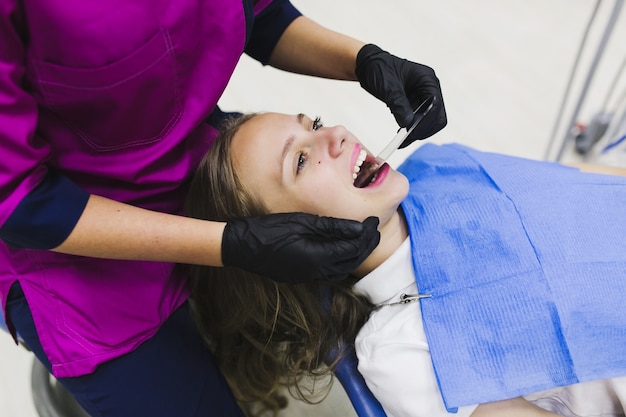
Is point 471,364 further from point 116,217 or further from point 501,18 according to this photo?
point 501,18

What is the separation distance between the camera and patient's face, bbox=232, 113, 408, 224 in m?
0.99

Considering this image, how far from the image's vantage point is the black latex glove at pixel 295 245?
2.85ft

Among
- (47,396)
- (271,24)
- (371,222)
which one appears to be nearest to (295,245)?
(371,222)

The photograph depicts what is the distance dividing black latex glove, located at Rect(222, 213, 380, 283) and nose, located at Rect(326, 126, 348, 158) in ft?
0.56

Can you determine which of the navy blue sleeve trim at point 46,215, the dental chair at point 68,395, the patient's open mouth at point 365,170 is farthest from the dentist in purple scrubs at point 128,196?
the dental chair at point 68,395

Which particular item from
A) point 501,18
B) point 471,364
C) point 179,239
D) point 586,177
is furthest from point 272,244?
point 501,18

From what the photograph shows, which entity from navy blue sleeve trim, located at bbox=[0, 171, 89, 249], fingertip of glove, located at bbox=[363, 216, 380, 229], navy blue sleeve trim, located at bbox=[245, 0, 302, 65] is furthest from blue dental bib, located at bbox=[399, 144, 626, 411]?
navy blue sleeve trim, located at bbox=[0, 171, 89, 249]

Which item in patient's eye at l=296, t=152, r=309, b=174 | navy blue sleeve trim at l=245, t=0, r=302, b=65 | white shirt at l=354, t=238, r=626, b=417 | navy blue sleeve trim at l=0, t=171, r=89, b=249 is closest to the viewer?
navy blue sleeve trim at l=0, t=171, r=89, b=249

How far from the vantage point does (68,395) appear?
1358 millimetres

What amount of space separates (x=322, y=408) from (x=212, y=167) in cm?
80

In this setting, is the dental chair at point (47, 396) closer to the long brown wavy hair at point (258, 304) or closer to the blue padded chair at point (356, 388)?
the long brown wavy hair at point (258, 304)

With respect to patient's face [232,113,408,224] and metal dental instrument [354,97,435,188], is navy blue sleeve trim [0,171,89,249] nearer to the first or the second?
patient's face [232,113,408,224]

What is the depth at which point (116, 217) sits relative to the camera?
0.85 m

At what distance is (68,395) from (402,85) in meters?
1.12
